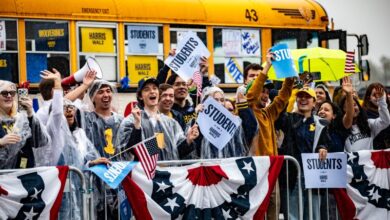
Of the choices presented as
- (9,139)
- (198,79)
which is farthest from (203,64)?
(9,139)

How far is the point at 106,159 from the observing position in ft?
31.0

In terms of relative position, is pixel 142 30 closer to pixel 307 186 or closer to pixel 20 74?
pixel 20 74

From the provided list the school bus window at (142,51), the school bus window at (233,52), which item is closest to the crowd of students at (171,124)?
the school bus window at (142,51)

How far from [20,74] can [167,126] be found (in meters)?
6.83

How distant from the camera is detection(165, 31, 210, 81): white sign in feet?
37.1

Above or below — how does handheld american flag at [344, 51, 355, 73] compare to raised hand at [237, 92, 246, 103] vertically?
above

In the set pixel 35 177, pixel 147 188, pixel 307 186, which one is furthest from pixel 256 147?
pixel 35 177

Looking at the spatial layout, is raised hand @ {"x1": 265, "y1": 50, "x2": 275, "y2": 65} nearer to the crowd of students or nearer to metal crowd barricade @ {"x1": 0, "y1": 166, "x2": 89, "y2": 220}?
the crowd of students

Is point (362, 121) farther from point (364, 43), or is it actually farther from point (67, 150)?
point (364, 43)

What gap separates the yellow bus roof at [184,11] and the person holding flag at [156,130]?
686 centimetres

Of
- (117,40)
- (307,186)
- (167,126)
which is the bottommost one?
(307,186)

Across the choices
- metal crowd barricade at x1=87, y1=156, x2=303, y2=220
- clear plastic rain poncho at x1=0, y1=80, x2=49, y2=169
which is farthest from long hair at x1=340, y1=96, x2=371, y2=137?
clear plastic rain poncho at x1=0, y1=80, x2=49, y2=169

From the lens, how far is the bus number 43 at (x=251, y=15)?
19766 mm

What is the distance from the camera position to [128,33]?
58.5 feet
